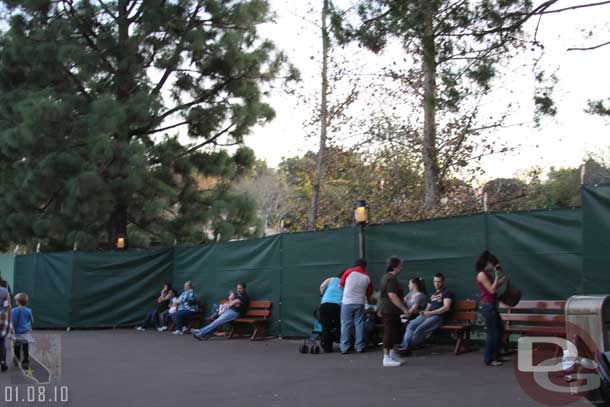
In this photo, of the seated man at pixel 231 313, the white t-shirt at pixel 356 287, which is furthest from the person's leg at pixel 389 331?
the seated man at pixel 231 313

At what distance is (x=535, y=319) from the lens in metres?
10.3

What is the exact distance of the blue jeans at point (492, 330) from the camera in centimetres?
974

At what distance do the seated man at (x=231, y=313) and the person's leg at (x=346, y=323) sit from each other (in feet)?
13.7

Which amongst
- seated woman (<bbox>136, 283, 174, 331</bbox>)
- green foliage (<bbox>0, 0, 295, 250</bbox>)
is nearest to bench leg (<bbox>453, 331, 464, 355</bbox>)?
seated woman (<bbox>136, 283, 174, 331</bbox>)

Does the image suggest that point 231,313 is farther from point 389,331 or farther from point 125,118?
point 125,118

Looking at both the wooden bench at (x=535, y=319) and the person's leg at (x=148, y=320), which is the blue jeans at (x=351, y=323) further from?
the person's leg at (x=148, y=320)

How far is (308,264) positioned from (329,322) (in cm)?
223

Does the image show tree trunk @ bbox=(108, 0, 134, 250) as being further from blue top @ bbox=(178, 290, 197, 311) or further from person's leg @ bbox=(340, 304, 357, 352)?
person's leg @ bbox=(340, 304, 357, 352)

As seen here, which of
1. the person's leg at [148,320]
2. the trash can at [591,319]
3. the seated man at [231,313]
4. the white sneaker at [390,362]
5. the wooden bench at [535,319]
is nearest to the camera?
the trash can at [591,319]

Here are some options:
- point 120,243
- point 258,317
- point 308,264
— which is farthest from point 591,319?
point 120,243

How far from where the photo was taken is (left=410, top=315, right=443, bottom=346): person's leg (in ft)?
38.0

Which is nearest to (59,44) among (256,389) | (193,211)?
(193,211)

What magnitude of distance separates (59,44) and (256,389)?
19.9 m

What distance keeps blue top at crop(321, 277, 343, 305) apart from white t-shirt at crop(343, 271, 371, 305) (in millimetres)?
638
